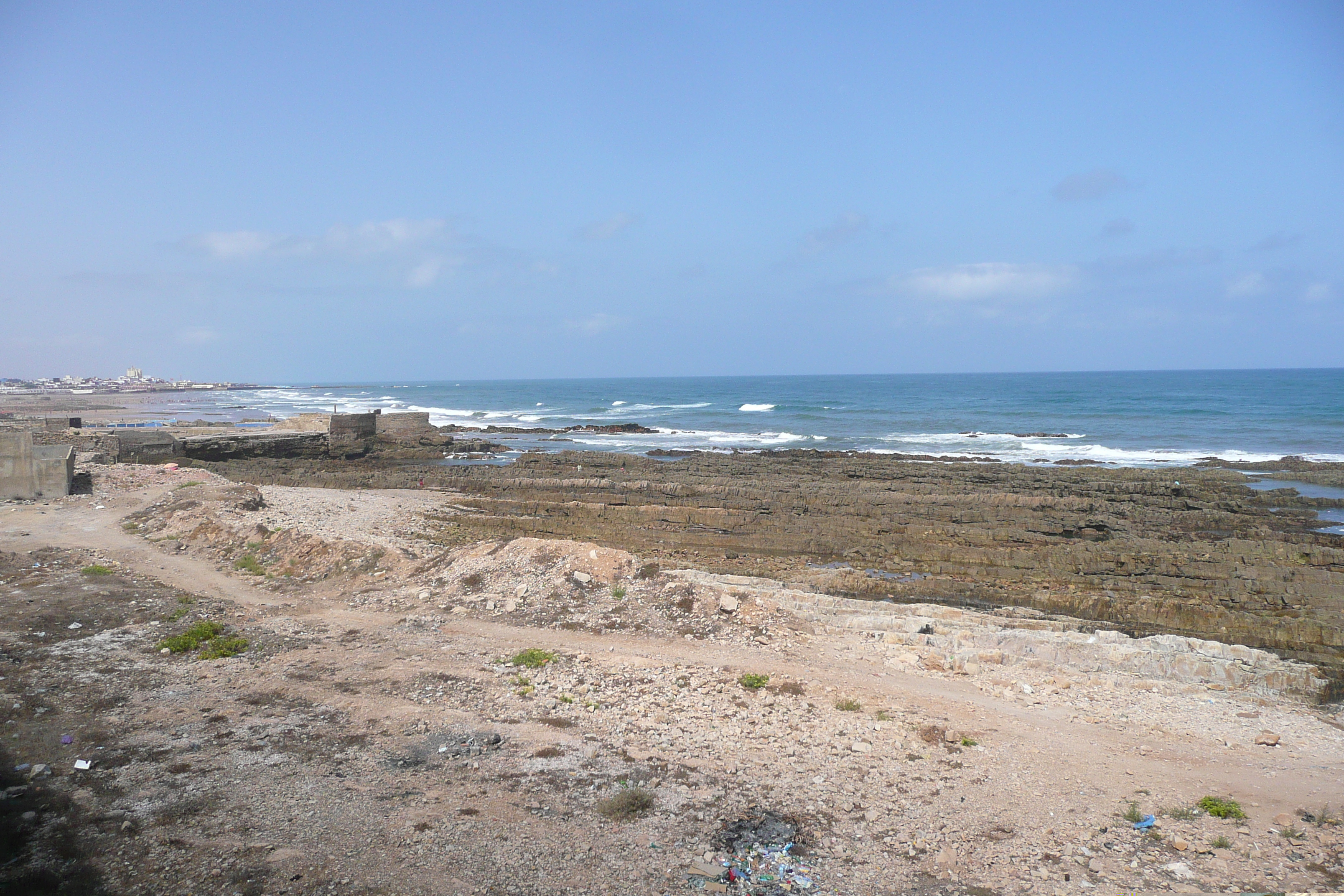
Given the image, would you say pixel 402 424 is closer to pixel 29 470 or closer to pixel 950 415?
pixel 29 470

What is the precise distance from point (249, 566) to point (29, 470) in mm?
9662

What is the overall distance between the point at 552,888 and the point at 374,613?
22.7ft

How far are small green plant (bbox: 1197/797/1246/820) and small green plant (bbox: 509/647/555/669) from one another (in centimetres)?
657

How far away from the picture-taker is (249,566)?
1258cm

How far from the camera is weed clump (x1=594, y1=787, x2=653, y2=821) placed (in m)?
5.76

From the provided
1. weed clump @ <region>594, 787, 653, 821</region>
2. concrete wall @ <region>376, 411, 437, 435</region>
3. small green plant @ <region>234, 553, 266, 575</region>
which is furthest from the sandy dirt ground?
concrete wall @ <region>376, 411, 437, 435</region>

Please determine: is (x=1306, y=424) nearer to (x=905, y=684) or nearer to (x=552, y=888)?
(x=905, y=684)

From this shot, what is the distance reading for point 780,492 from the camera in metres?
22.9

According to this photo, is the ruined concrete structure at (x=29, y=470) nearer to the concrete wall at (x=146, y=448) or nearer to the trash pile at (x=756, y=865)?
the concrete wall at (x=146, y=448)

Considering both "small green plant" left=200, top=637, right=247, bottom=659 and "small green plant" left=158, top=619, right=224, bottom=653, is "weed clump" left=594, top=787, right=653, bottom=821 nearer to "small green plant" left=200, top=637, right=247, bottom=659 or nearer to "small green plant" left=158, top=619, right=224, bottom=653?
"small green plant" left=200, top=637, right=247, bottom=659

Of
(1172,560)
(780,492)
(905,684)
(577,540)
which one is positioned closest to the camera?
(905,684)

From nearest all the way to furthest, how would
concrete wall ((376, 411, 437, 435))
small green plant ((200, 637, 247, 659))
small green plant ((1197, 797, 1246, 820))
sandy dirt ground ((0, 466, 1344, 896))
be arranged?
sandy dirt ground ((0, 466, 1344, 896)) < small green plant ((1197, 797, 1246, 820)) < small green plant ((200, 637, 247, 659)) < concrete wall ((376, 411, 437, 435))

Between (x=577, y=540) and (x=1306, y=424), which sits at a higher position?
(x=1306, y=424)

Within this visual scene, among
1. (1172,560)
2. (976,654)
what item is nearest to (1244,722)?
(976,654)
